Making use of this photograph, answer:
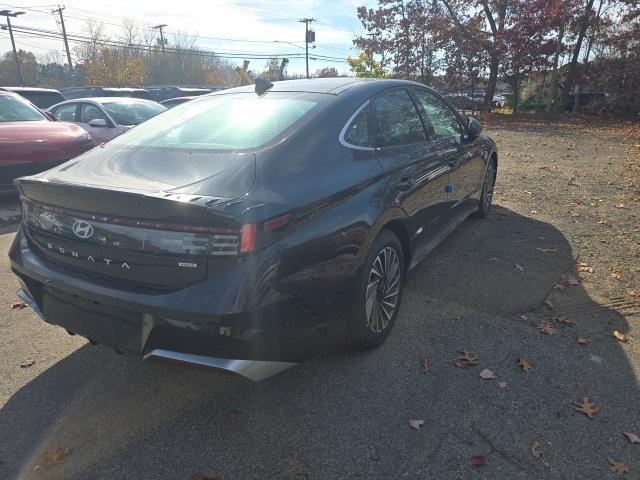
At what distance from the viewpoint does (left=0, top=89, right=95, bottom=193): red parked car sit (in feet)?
20.2

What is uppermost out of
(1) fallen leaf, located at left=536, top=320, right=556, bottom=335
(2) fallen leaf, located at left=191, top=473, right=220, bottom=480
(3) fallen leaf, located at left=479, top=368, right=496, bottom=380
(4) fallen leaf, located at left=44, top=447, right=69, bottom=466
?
(1) fallen leaf, located at left=536, top=320, right=556, bottom=335

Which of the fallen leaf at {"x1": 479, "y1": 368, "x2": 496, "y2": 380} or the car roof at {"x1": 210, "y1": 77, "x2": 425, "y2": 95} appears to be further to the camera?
the car roof at {"x1": 210, "y1": 77, "x2": 425, "y2": 95}

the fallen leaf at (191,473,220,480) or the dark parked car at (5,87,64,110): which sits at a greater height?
the dark parked car at (5,87,64,110)

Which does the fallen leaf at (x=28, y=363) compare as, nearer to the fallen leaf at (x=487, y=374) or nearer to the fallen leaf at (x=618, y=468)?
the fallen leaf at (x=487, y=374)

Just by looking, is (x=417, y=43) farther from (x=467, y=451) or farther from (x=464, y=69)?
(x=467, y=451)

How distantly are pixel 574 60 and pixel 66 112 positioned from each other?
22.2 m

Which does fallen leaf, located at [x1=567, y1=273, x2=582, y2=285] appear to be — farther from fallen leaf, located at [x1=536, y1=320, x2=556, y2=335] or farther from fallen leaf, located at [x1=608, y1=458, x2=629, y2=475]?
fallen leaf, located at [x1=608, y1=458, x2=629, y2=475]

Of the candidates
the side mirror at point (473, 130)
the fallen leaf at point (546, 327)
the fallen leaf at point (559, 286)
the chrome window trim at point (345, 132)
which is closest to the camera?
the chrome window trim at point (345, 132)

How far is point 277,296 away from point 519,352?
1788mm

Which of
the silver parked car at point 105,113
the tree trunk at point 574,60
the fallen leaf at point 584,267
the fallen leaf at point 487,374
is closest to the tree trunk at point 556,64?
the tree trunk at point 574,60

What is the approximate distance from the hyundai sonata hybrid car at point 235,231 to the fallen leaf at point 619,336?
4.94 ft

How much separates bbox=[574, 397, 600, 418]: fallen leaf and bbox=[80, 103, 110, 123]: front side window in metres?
9.27

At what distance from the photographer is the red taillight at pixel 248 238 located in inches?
81.2

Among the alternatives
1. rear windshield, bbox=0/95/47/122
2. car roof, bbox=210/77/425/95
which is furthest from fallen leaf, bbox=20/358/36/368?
rear windshield, bbox=0/95/47/122
